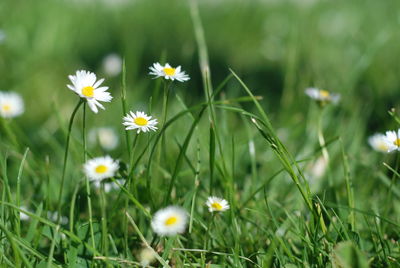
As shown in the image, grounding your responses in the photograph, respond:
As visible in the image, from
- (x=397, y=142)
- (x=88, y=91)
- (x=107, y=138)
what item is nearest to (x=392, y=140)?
(x=397, y=142)

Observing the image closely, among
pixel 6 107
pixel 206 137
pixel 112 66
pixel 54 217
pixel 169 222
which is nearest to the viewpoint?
pixel 169 222

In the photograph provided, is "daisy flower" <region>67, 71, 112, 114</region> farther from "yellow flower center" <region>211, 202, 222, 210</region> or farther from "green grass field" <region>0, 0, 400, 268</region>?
"yellow flower center" <region>211, 202, 222, 210</region>

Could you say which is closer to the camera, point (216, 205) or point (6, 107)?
point (216, 205)

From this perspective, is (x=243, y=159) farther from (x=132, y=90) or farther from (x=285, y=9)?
(x=285, y=9)

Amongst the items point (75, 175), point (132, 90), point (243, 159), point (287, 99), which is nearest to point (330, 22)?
point (287, 99)

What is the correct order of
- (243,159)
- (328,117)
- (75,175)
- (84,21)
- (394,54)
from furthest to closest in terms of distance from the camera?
(84,21) < (394,54) < (328,117) < (243,159) < (75,175)

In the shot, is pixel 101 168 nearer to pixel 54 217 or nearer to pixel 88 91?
pixel 88 91

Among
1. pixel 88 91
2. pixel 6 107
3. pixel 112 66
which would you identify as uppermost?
pixel 112 66

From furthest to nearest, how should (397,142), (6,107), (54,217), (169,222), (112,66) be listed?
1. (112,66)
2. (6,107)
3. (54,217)
4. (397,142)
5. (169,222)
